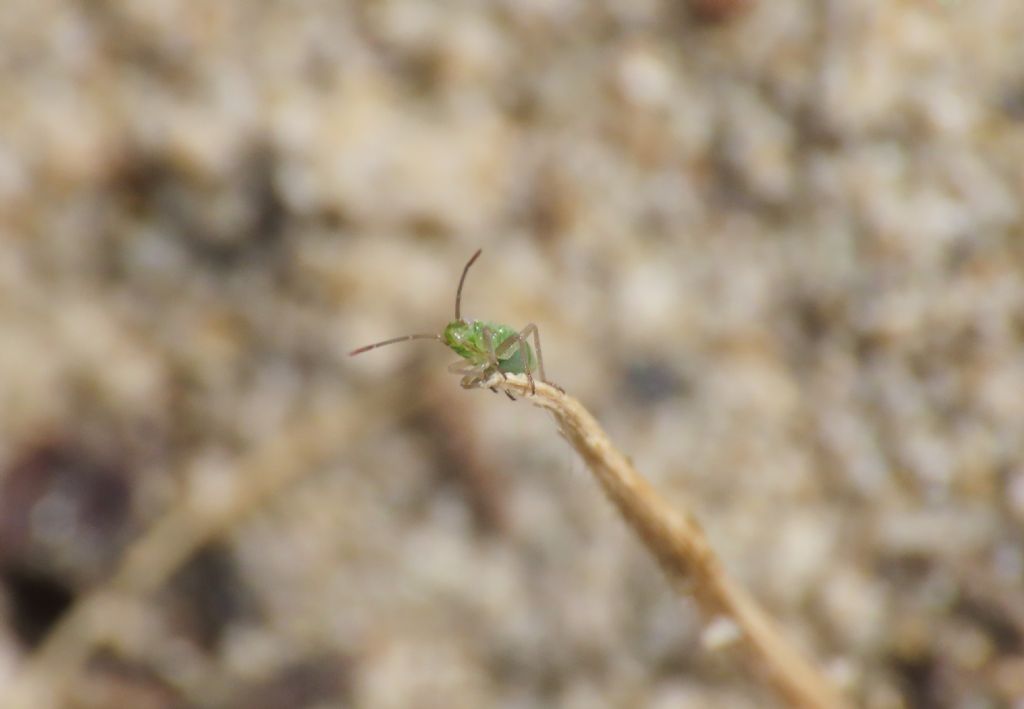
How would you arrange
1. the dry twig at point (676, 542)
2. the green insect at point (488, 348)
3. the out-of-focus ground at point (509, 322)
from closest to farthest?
the dry twig at point (676, 542)
the green insect at point (488, 348)
the out-of-focus ground at point (509, 322)

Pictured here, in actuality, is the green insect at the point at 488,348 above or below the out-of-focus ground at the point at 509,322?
below

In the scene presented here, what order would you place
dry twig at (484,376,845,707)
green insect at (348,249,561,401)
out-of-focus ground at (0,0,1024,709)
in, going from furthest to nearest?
out-of-focus ground at (0,0,1024,709) < green insect at (348,249,561,401) < dry twig at (484,376,845,707)

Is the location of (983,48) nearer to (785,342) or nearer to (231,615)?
(785,342)

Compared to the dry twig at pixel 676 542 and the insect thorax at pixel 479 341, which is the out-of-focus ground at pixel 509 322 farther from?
the insect thorax at pixel 479 341

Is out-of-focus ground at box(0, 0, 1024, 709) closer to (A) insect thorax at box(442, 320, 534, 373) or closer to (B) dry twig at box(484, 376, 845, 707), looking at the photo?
(B) dry twig at box(484, 376, 845, 707)

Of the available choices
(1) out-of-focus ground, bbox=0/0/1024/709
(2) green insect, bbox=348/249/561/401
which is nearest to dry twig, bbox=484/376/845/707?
(2) green insect, bbox=348/249/561/401

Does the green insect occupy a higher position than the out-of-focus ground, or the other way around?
the out-of-focus ground

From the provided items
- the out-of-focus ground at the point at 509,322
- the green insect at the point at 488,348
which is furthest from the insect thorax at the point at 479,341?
the out-of-focus ground at the point at 509,322

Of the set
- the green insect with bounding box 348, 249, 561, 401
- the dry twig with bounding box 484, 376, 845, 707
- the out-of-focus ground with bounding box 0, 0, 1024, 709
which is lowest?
the dry twig with bounding box 484, 376, 845, 707
